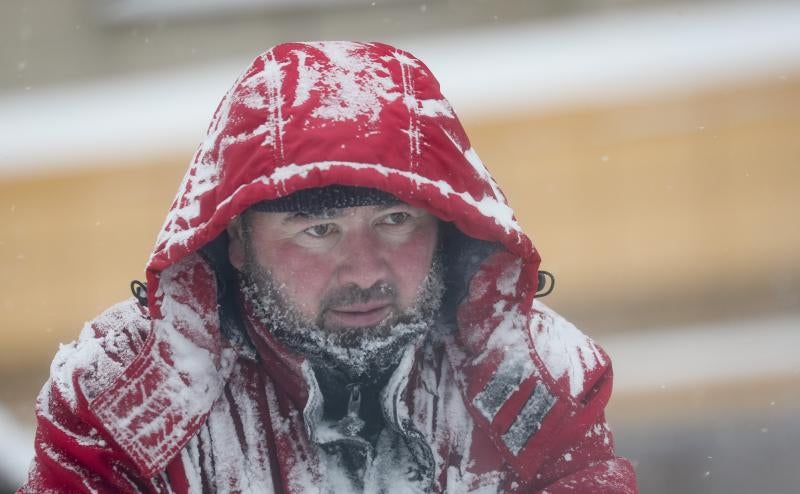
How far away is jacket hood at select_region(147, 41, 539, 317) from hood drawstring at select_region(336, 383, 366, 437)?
0.40m

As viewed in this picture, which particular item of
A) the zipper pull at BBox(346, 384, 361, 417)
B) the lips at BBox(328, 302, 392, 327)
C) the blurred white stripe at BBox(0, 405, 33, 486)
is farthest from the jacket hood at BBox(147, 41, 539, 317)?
the blurred white stripe at BBox(0, 405, 33, 486)

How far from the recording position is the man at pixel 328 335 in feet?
7.39

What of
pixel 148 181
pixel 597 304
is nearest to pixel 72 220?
pixel 148 181

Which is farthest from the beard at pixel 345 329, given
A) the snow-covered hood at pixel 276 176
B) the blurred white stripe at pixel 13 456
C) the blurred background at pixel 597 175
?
the blurred background at pixel 597 175

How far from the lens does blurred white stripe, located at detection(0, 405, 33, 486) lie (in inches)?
119

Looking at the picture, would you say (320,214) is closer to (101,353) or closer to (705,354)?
(101,353)

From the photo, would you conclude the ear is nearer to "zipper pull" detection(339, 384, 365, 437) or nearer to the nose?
the nose

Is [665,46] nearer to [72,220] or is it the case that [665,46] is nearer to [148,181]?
[148,181]

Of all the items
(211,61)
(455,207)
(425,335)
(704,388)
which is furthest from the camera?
(211,61)

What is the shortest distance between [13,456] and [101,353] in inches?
35.9

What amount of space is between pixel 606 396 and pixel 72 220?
406 centimetres

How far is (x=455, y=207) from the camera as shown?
7.62ft

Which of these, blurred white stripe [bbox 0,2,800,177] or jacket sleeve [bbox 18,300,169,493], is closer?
jacket sleeve [bbox 18,300,169,493]

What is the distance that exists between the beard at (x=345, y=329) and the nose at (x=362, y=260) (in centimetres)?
2
